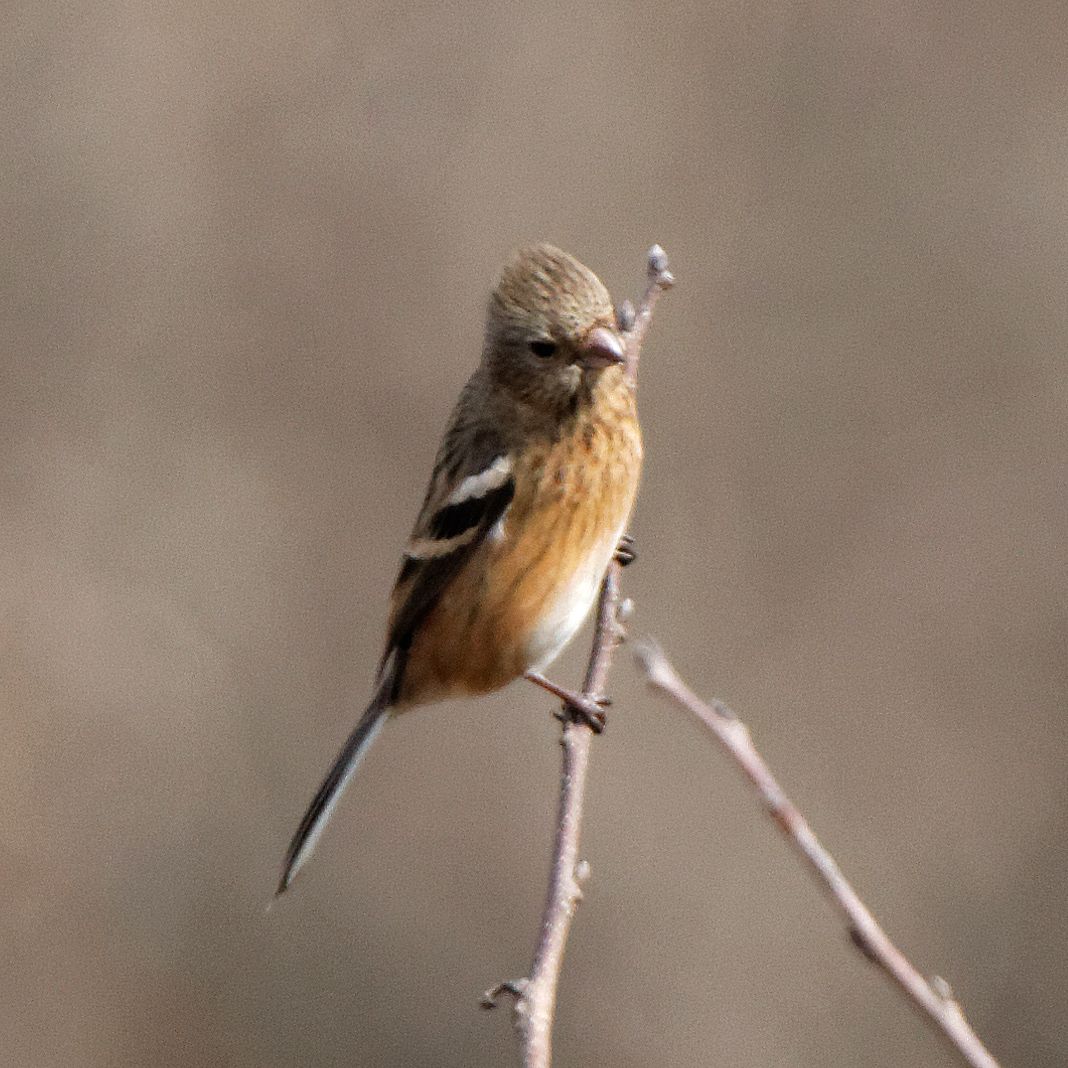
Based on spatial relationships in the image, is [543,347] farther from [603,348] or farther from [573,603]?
[573,603]

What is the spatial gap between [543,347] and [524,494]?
0.42 m

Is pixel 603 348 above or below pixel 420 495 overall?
above

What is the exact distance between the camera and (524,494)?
5027 millimetres

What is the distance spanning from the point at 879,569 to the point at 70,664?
4133 millimetres

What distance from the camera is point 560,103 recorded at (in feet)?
33.1

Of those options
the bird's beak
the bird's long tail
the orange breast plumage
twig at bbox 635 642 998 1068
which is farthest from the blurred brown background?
twig at bbox 635 642 998 1068

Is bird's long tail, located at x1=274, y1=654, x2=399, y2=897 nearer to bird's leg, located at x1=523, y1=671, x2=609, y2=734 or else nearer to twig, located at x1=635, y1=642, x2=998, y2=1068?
bird's leg, located at x1=523, y1=671, x2=609, y2=734

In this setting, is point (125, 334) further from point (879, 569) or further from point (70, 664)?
point (879, 569)

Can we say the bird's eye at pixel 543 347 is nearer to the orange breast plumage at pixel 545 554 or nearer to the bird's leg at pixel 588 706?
the orange breast plumage at pixel 545 554

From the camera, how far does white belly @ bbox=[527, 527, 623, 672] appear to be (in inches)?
196

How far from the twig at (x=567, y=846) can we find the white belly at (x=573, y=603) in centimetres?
5

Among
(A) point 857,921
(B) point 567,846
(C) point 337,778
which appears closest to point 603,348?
(C) point 337,778

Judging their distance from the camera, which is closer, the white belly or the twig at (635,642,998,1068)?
the twig at (635,642,998,1068)

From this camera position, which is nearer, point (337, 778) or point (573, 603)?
point (573, 603)
